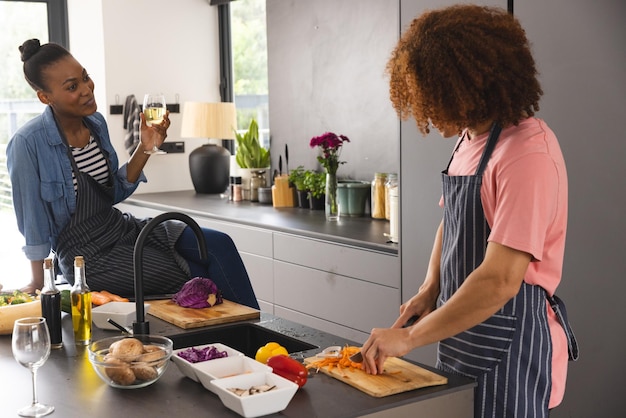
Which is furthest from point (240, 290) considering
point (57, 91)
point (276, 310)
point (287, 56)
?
point (287, 56)

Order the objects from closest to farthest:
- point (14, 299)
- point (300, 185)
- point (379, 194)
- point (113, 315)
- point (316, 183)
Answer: point (113, 315)
point (14, 299)
point (379, 194)
point (316, 183)
point (300, 185)

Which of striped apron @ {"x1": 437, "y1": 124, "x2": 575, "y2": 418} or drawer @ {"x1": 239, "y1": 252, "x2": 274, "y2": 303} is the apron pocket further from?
drawer @ {"x1": 239, "y1": 252, "x2": 274, "y2": 303}

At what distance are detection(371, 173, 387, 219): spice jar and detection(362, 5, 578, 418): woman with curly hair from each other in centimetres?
239

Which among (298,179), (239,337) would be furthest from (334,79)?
(239,337)

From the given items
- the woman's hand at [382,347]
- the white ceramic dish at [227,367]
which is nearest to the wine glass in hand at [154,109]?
the white ceramic dish at [227,367]

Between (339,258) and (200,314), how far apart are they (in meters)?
1.54

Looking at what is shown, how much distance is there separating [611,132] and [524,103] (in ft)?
3.81

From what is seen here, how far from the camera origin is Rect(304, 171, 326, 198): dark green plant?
16.3ft

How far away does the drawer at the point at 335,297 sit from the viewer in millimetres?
3857

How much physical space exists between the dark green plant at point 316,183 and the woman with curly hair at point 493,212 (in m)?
2.81

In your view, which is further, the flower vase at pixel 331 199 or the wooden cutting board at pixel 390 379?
the flower vase at pixel 331 199

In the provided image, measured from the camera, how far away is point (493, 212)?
2.03 metres

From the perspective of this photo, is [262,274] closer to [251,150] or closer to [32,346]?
[251,150]

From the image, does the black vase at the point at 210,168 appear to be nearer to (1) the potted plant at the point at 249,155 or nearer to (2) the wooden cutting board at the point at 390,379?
(1) the potted plant at the point at 249,155
